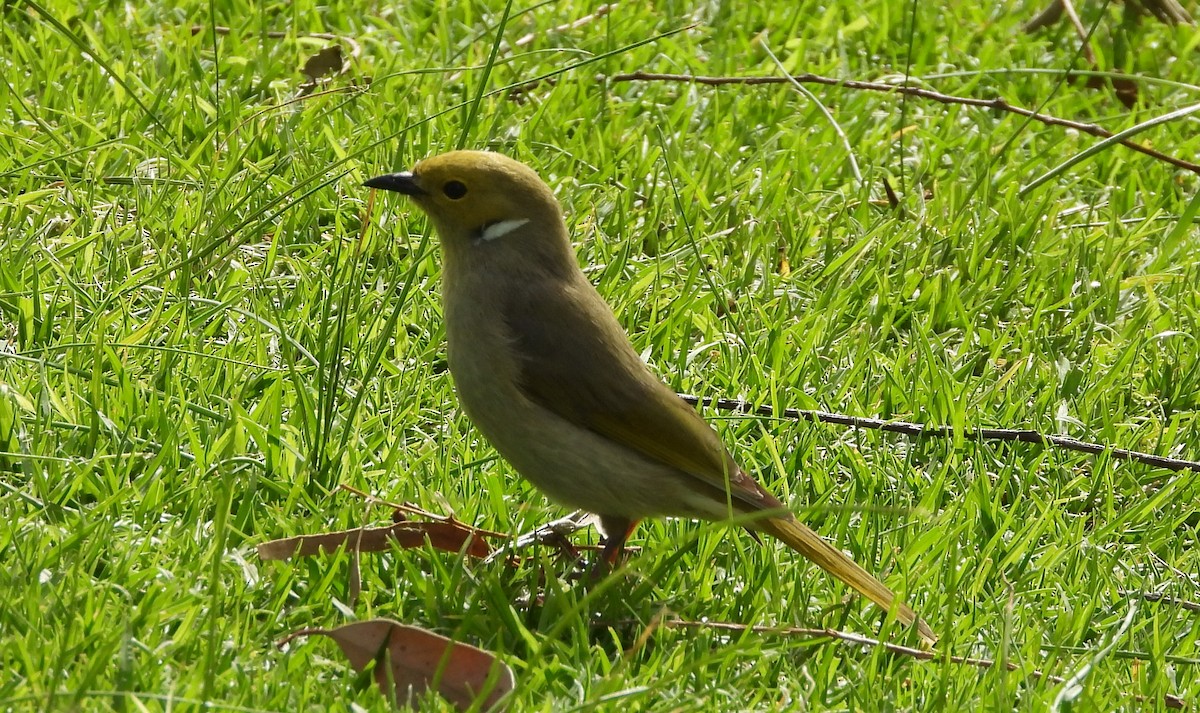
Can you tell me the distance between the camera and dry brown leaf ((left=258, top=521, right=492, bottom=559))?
12.9 ft

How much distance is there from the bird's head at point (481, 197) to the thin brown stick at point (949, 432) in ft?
2.58

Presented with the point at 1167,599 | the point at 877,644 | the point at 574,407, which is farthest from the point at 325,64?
the point at 1167,599

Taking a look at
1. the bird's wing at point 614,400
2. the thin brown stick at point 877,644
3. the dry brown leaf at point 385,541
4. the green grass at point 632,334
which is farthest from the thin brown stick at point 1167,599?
the dry brown leaf at point 385,541

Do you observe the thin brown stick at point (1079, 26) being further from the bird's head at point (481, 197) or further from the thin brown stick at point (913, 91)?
the bird's head at point (481, 197)

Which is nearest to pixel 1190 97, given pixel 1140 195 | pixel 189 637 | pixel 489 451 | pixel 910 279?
pixel 1140 195

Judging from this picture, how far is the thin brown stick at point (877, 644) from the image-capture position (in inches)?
153

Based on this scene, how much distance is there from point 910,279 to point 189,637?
319 cm

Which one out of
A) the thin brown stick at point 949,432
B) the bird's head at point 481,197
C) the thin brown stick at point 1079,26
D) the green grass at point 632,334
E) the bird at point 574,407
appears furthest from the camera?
the thin brown stick at point 1079,26

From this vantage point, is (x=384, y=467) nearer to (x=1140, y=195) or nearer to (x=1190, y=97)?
(x=1140, y=195)

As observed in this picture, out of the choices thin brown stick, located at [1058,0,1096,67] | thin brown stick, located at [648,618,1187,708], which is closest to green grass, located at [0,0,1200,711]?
thin brown stick, located at [648,618,1187,708]

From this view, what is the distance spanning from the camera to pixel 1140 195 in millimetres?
6637

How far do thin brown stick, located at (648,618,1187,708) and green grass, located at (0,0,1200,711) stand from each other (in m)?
0.03

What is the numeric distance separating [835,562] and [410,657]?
115cm

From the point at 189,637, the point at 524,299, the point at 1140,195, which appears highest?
the point at 524,299
